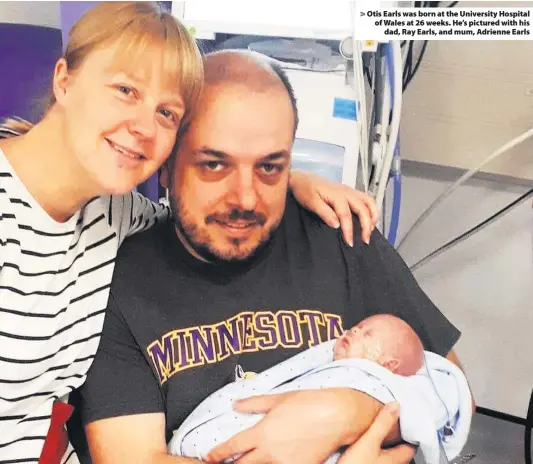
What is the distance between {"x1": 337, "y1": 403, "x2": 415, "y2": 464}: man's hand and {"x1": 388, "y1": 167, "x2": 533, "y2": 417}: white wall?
81cm


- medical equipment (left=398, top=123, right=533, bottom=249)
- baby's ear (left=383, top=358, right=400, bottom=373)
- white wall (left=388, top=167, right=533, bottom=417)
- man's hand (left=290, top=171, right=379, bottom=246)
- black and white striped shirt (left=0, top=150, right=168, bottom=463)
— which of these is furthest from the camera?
white wall (left=388, top=167, right=533, bottom=417)

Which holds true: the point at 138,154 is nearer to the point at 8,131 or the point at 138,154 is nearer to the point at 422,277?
the point at 8,131

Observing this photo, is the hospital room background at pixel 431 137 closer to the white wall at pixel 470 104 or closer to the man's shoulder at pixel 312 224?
the white wall at pixel 470 104

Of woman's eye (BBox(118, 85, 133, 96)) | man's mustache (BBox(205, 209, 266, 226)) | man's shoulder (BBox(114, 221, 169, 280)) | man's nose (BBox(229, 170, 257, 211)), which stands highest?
woman's eye (BBox(118, 85, 133, 96))

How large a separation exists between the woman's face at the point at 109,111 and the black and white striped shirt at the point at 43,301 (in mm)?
81

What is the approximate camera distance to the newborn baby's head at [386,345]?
0.84m

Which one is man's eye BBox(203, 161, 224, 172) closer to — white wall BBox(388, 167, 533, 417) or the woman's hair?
the woman's hair

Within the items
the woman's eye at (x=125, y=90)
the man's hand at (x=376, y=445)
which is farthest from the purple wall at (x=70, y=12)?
the man's hand at (x=376, y=445)

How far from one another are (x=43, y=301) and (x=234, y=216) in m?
0.27

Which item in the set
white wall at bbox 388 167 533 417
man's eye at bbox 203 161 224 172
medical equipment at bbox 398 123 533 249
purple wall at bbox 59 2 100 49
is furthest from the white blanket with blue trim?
white wall at bbox 388 167 533 417

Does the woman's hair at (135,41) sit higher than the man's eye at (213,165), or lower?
higher

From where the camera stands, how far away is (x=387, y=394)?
2.69 ft

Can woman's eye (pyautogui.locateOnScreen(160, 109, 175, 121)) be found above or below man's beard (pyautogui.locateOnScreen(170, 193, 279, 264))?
above

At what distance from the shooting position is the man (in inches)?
31.6
